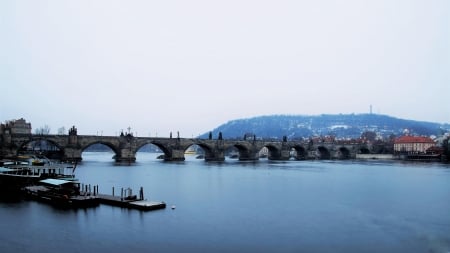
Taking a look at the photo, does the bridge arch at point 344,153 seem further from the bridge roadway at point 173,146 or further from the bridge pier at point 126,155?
the bridge pier at point 126,155

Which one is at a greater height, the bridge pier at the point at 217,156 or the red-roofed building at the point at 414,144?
the red-roofed building at the point at 414,144

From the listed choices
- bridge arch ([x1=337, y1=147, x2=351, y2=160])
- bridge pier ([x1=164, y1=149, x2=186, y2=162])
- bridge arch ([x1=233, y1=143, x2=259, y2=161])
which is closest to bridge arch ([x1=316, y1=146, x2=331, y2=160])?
bridge arch ([x1=337, y1=147, x2=351, y2=160])

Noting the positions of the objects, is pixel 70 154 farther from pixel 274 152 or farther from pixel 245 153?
pixel 274 152

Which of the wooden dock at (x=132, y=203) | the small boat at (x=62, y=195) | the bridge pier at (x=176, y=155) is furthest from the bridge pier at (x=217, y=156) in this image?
the wooden dock at (x=132, y=203)

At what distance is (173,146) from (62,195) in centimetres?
5334

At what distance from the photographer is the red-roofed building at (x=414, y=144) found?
397 ft

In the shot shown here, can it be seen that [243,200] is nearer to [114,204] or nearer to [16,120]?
[114,204]

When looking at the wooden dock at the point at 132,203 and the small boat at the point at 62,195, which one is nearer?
the wooden dock at the point at 132,203

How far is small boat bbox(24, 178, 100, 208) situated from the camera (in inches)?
1025

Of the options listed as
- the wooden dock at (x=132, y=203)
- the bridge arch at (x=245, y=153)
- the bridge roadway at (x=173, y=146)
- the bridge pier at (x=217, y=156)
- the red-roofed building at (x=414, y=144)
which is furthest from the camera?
the red-roofed building at (x=414, y=144)

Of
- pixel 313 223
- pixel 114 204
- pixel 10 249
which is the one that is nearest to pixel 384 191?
pixel 313 223

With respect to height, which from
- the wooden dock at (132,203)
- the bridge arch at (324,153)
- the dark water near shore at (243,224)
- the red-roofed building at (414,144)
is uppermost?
the red-roofed building at (414,144)

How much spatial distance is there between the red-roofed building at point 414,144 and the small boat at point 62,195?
110m

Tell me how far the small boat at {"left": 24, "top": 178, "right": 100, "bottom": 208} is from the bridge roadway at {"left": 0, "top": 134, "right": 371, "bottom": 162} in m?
33.8
